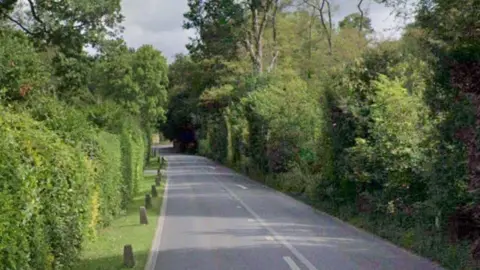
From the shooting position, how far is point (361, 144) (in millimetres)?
20688

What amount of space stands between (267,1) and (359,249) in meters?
38.1

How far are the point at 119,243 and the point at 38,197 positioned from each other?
745cm

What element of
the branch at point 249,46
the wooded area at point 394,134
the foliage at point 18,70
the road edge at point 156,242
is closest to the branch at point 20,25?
the foliage at point 18,70

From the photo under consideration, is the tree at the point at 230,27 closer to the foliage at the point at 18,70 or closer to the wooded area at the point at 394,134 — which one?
the wooded area at the point at 394,134

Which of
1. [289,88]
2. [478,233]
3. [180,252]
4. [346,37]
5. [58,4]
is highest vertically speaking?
[346,37]

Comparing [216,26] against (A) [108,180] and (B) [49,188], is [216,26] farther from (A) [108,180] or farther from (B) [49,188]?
(B) [49,188]

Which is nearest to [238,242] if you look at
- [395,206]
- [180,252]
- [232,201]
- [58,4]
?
[180,252]

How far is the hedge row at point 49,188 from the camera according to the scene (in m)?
7.24

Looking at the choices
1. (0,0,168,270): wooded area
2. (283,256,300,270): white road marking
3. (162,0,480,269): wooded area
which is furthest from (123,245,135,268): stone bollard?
(162,0,480,269): wooded area

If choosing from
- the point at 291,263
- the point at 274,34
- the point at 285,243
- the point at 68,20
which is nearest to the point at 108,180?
the point at 285,243

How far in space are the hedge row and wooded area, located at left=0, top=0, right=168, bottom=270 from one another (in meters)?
0.02

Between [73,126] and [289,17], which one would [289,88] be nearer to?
[73,126]

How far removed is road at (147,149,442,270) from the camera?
13.4 metres

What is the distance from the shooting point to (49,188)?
10.1 m
